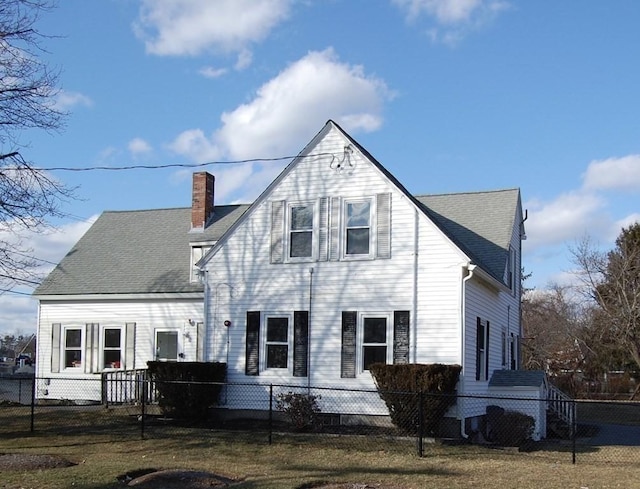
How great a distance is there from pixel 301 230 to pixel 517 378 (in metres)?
7.24

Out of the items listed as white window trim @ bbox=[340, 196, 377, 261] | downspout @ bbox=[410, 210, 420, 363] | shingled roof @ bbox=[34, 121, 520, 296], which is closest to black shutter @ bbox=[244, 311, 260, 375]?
white window trim @ bbox=[340, 196, 377, 261]

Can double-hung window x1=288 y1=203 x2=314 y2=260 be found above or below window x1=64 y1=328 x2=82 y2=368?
above

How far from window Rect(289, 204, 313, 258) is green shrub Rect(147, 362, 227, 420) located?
12.2 feet

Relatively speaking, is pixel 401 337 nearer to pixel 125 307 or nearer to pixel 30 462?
pixel 30 462

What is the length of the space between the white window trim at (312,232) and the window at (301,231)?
0.03 m

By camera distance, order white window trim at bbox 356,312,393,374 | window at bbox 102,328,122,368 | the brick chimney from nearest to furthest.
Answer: white window trim at bbox 356,312,393,374, window at bbox 102,328,122,368, the brick chimney

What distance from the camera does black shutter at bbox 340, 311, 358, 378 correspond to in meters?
19.3

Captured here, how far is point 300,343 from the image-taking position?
65.4 ft

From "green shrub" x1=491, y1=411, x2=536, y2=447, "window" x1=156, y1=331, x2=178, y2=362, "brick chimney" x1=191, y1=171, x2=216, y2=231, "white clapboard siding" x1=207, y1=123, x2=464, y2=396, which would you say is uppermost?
"brick chimney" x1=191, y1=171, x2=216, y2=231

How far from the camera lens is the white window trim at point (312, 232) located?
20078mm

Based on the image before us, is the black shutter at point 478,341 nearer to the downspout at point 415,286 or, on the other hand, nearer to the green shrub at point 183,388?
the downspout at point 415,286

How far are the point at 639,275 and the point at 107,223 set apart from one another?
25.6 meters

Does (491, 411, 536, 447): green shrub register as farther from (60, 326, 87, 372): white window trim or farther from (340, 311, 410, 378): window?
(60, 326, 87, 372): white window trim

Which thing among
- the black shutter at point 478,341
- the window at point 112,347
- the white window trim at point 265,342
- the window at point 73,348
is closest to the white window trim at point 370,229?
the white window trim at point 265,342
